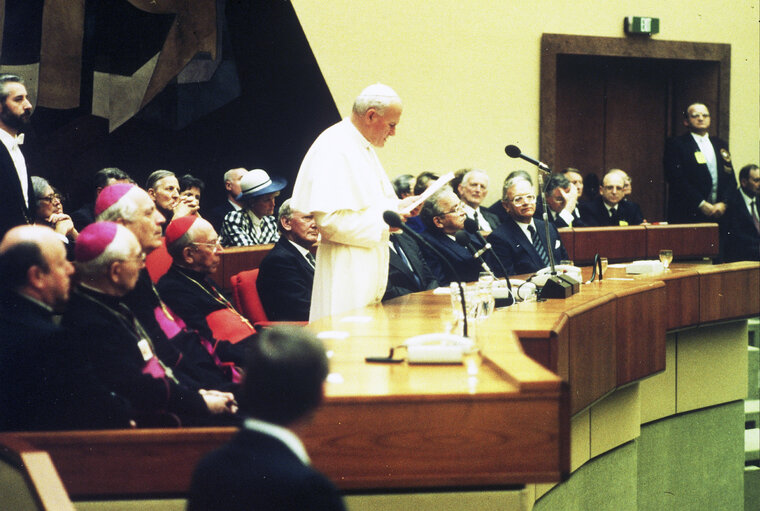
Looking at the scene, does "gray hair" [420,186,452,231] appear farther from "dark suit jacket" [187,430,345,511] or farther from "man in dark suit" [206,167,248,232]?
"dark suit jacket" [187,430,345,511]

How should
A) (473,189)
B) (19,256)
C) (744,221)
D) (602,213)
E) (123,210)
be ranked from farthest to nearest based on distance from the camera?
(744,221) → (602,213) → (473,189) → (123,210) → (19,256)

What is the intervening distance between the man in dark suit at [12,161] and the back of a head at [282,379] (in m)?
3.02

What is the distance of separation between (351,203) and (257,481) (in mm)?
2613

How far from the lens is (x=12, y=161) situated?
4.42 meters

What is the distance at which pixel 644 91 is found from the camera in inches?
381

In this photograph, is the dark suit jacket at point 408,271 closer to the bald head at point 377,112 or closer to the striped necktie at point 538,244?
the striped necktie at point 538,244

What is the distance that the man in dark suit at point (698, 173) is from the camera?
852 centimetres

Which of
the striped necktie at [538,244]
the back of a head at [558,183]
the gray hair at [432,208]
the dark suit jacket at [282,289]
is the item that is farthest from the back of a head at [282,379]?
the back of a head at [558,183]

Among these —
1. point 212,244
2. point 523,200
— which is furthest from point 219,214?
point 212,244

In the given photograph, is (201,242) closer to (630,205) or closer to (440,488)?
(440,488)

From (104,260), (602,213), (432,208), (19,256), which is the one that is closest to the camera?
(19,256)

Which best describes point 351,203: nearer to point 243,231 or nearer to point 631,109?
point 243,231

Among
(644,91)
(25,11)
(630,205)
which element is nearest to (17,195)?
(25,11)

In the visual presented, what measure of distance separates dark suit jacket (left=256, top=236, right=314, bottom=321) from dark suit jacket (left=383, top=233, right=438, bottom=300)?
532mm
